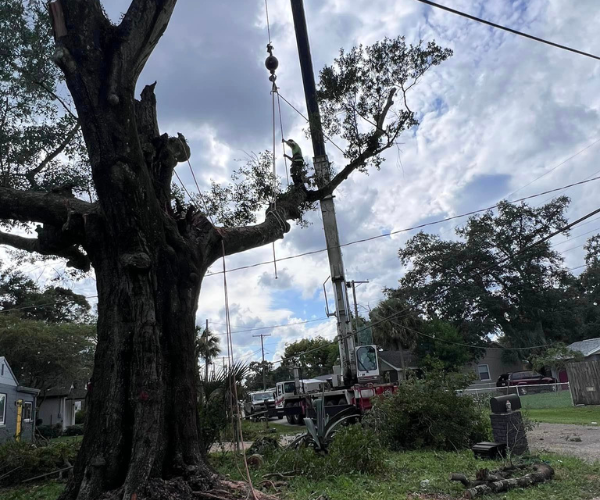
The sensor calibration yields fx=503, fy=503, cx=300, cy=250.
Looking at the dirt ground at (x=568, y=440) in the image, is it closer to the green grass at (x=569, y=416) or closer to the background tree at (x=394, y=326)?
the green grass at (x=569, y=416)

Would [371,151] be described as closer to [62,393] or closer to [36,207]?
[36,207]

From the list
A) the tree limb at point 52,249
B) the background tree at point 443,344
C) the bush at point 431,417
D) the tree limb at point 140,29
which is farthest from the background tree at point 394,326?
the tree limb at point 140,29

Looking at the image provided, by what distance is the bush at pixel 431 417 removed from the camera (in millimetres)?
9688

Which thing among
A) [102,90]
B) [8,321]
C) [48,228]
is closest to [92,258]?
[48,228]

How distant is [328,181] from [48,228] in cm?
685

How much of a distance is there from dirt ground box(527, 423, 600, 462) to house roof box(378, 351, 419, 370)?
27655 millimetres

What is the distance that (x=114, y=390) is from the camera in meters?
5.30

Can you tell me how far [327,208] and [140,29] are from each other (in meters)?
8.18

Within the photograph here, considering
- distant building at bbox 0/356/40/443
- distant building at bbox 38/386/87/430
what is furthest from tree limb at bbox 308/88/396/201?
distant building at bbox 38/386/87/430

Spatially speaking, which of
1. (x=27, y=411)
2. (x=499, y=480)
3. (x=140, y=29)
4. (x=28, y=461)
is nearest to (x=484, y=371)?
(x=27, y=411)

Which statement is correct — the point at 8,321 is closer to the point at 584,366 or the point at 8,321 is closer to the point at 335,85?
the point at 335,85

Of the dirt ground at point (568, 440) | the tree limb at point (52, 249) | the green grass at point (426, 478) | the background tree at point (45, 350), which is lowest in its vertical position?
the dirt ground at point (568, 440)

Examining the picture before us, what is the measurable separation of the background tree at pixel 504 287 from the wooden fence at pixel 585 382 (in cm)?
2154

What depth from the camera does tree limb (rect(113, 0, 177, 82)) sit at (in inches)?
226
